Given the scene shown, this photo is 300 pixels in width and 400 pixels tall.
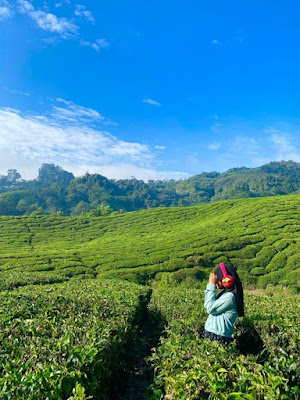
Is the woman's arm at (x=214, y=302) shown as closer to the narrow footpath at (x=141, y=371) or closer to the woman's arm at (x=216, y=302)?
the woman's arm at (x=216, y=302)

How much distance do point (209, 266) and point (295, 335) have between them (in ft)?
102

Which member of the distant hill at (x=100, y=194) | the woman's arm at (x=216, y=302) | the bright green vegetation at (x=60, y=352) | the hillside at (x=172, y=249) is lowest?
the hillside at (x=172, y=249)

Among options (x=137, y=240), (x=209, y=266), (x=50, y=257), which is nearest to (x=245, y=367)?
(x=209, y=266)

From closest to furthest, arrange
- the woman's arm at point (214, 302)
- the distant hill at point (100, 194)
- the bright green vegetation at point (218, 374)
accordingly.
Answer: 1. the bright green vegetation at point (218, 374)
2. the woman's arm at point (214, 302)
3. the distant hill at point (100, 194)

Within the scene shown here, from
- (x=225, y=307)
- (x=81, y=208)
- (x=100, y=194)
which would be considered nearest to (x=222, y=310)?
(x=225, y=307)

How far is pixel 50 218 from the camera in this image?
78125mm

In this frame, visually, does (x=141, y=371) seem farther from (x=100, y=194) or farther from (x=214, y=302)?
(x=100, y=194)

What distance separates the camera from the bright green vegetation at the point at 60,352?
3248 millimetres

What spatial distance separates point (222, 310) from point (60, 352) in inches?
113

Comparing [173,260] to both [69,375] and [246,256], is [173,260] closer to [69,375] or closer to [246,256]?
[246,256]

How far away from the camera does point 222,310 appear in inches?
211

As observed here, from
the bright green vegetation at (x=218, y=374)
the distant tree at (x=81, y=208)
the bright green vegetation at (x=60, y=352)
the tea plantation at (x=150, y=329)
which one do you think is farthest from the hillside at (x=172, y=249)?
the distant tree at (x=81, y=208)

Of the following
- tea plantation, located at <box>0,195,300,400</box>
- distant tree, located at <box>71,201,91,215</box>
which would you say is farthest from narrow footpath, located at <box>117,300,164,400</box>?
distant tree, located at <box>71,201,91,215</box>

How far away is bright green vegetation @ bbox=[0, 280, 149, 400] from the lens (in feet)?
10.7
